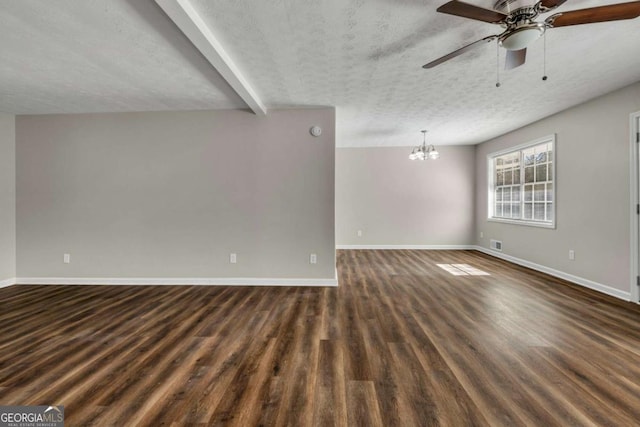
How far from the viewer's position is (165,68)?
2.62 meters

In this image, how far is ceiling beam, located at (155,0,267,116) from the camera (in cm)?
175

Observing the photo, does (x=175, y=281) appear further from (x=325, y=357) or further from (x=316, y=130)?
(x=316, y=130)

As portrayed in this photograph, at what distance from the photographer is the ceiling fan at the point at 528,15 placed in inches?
61.0

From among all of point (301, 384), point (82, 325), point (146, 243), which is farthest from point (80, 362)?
point (146, 243)

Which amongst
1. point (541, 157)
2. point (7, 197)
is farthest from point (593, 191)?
point (7, 197)

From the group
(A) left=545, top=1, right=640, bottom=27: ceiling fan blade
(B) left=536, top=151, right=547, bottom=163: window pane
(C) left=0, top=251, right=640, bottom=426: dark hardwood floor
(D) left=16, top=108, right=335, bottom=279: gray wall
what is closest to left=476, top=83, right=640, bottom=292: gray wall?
(B) left=536, top=151, right=547, bottom=163: window pane

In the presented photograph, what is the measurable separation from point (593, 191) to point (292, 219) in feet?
13.7

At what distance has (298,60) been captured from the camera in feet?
8.20

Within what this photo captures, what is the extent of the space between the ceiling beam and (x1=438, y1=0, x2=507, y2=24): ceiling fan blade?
168cm

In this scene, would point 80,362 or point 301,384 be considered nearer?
point 301,384

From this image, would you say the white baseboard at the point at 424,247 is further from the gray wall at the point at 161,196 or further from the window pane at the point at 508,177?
the gray wall at the point at 161,196

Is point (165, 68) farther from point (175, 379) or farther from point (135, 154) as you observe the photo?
point (175, 379)

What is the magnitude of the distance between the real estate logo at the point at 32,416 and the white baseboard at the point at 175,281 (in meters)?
2.32

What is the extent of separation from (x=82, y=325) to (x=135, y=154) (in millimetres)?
2419
